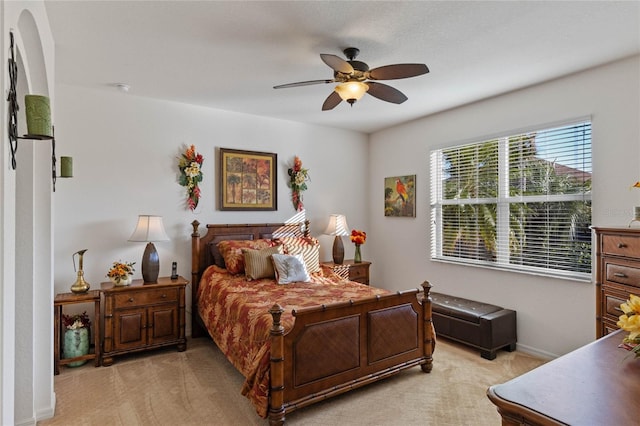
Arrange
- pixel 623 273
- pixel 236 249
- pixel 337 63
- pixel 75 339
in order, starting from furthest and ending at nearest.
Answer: pixel 236 249 → pixel 75 339 → pixel 623 273 → pixel 337 63

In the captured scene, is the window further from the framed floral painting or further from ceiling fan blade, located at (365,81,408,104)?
the framed floral painting

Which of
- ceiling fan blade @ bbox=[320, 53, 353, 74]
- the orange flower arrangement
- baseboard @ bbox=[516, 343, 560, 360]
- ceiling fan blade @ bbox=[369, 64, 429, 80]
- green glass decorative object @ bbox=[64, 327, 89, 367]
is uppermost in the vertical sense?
ceiling fan blade @ bbox=[320, 53, 353, 74]

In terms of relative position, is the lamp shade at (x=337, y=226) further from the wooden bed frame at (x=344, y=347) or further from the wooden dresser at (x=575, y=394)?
the wooden dresser at (x=575, y=394)

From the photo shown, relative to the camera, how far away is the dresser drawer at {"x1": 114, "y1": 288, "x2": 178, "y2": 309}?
10.9 feet

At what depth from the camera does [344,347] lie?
2596 millimetres

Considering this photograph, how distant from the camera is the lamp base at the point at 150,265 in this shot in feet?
11.7

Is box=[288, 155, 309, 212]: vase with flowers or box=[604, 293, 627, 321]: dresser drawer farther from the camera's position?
box=[288, 155, 309, 212]: vase with flowers

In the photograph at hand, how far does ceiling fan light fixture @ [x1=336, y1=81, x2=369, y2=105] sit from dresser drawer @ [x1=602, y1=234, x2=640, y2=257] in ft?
6.78

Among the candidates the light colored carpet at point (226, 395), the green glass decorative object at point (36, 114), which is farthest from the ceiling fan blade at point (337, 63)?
the light colored carpet at point (226, 395)

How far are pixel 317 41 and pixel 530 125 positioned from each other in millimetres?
2362

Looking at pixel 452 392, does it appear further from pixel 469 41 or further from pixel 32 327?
pixel 32 327

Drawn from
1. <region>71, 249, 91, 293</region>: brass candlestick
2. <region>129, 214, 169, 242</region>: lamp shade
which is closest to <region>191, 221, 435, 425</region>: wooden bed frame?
<region>129, 214, 169, 242</region>: lamp shade

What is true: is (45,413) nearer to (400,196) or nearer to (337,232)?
(337,232)

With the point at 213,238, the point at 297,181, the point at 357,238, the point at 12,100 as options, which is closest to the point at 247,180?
the point at 297,181
